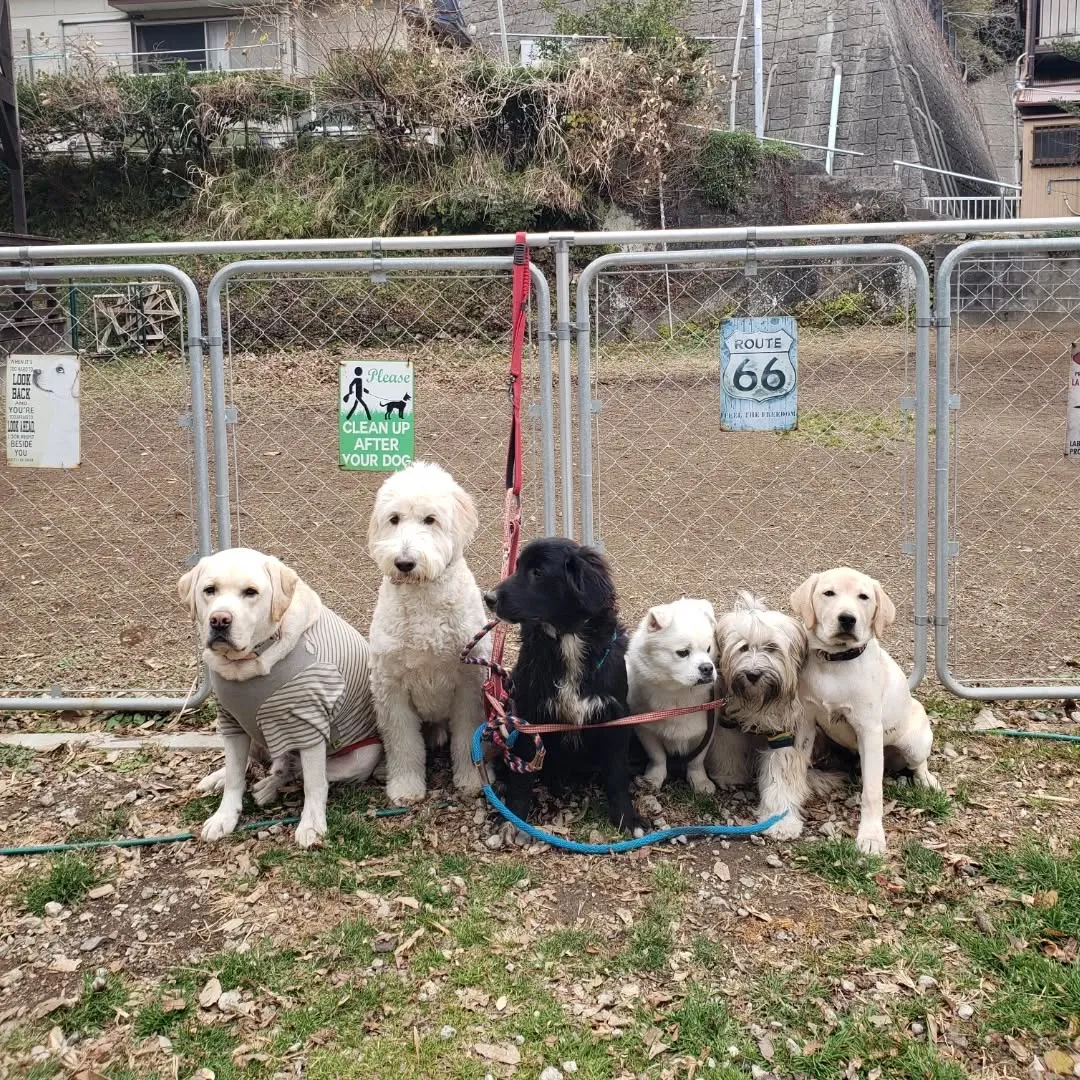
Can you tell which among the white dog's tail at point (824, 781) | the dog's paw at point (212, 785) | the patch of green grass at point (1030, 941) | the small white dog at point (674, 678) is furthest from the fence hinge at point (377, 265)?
the patch of green grass at point (1030, 941)

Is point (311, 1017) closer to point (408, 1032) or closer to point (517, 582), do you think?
point (408, 1032)

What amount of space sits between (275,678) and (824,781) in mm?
2143

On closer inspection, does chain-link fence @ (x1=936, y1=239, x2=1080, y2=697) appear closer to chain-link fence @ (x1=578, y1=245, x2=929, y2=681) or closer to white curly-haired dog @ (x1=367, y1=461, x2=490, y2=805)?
chain-link fence @ (x1=578, y1=245, x2=929, y2=681)

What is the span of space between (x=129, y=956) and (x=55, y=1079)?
490 mm

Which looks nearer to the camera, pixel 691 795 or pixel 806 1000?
pixel 806 1000

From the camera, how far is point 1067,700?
4453 millimetres

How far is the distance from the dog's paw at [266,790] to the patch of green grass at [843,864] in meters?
1.99

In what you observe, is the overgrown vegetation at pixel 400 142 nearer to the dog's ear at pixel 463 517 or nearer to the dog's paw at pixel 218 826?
the dog's ear at pixel 463 517

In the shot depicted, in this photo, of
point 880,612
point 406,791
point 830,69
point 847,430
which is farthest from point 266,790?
point 830,69

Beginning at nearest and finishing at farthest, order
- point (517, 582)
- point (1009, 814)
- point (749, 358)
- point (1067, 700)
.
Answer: point (517, 582) → point (1009, 814) → point (749, 358) → point (1067, 700)

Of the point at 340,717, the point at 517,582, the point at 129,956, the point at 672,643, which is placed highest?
the point at 517,582

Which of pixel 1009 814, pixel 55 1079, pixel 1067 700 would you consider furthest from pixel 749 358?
pixel 55 1079

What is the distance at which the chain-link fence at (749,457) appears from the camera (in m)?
5.57

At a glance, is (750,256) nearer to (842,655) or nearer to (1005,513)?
(842,655)
